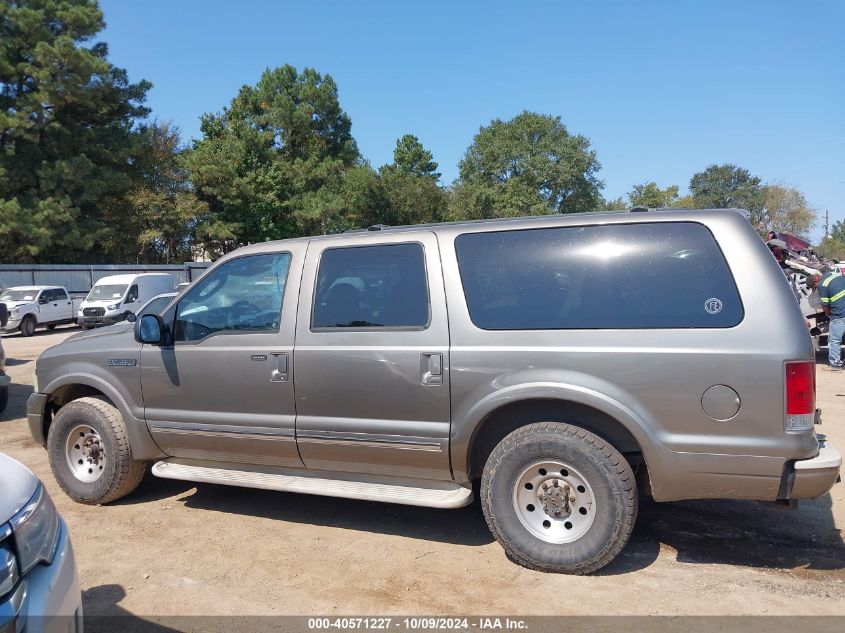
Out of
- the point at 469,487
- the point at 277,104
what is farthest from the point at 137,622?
the point at 277,104

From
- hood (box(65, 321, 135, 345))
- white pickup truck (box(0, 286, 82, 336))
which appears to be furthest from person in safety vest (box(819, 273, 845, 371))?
white pickup truck (box(0, 286, 82, 336))

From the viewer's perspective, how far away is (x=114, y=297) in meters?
22.5

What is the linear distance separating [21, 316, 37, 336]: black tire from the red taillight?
23.9 metres

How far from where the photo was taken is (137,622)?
11.0 feet

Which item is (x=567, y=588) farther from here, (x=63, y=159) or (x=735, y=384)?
(x=63, y=159)

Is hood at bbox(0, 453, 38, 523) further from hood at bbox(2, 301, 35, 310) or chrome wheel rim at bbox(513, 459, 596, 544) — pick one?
hood at bbox(2, 301, 35, 310)

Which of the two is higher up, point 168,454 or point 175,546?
point 168,454

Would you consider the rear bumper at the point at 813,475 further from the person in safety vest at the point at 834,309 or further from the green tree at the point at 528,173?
the green tree at the point at 528,173

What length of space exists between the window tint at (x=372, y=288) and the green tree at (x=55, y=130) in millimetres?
28891

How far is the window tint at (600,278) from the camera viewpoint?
140 inches

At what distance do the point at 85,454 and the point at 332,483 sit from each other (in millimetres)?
2171

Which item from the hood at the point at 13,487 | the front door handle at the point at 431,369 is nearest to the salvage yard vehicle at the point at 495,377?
the front door handle at the point at 431,369

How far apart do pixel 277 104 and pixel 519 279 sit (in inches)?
1679

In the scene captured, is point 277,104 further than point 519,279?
Yes
